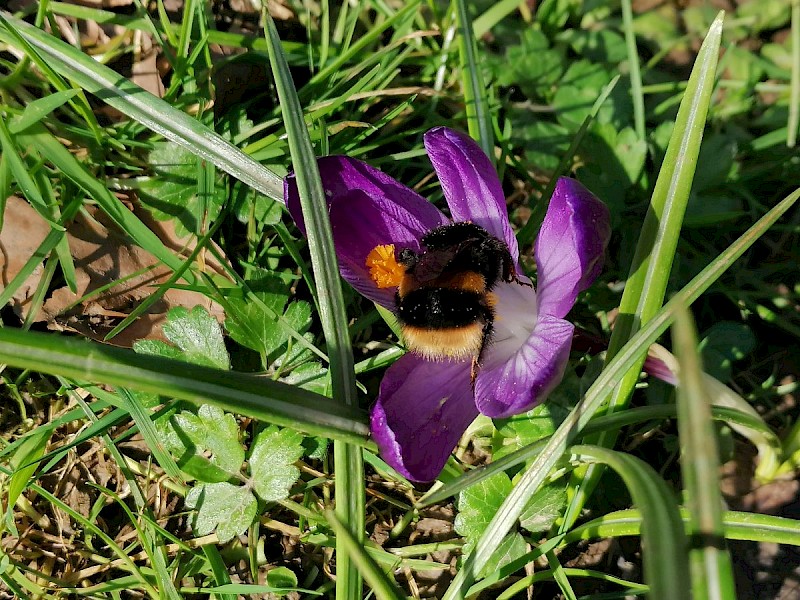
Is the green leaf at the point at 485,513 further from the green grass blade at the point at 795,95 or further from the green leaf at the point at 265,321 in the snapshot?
the green grass blade at the point at 795,95

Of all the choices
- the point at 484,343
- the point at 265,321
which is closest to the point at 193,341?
the point at 265,321

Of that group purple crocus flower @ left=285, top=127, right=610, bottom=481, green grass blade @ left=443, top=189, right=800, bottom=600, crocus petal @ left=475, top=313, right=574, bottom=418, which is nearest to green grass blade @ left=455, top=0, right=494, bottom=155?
purple crocus flower @ left=285, top=127, right=610, bottom=481

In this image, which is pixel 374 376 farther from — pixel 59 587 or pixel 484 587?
pixel 59 587

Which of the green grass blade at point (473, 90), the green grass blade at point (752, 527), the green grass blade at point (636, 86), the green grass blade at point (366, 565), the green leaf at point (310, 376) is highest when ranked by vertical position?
the green grass blade at point (636, 86)

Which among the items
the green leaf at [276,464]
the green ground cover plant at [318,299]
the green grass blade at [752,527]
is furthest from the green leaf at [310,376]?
the green grass blade at [752,527]

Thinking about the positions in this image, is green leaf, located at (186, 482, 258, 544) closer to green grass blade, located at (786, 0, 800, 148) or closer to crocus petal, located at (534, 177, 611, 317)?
crocus petal, located at (534, 177, 611, 317)

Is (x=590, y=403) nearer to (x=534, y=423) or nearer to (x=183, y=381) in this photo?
(x=534, y=423)

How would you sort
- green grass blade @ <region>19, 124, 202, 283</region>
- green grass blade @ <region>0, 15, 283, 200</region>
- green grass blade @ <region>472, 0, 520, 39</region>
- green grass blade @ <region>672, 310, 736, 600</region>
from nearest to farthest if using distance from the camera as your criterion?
1. green grass blade @ <region>672, 310, 736, 600</region>
2. green grass blade @ <region>0, 15, 283, 200</region>
3. green grass blade @ <region>19, 124, 202, 283</region>
4. green grass blade @ <region>472, 0, 520, 39</region>

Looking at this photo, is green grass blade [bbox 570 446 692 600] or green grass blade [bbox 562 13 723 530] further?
green grass blade [bbox 562 13 723 530]
